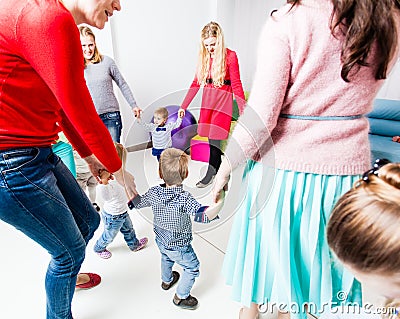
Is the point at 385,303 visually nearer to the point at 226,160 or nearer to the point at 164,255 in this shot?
the point at 226,160

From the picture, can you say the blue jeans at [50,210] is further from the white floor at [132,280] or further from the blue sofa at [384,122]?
the blue sofa at [384,122]

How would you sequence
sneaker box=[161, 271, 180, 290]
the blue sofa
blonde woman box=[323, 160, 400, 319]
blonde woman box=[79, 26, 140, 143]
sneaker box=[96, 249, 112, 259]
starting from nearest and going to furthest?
blonde woman box=[323, 160, 400, 319]
sneaker box=[161, 271, 180, 290]
sneaker box=[96, 249, 112, 259]
blonde woman box=[79, 26, 140, 143]
the blue sofa

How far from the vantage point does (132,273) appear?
151 centimetres

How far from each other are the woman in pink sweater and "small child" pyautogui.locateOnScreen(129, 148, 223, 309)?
15 centimetres

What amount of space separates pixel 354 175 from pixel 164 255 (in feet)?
2.49

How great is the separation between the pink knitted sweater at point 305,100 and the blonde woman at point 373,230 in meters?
0.20

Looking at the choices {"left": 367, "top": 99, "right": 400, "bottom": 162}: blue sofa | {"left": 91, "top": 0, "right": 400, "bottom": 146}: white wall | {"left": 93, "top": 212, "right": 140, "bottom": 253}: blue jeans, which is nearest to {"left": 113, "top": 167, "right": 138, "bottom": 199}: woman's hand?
{"left": 93, "top": 212, "right": 140, "bottom": 253}: blue jeans

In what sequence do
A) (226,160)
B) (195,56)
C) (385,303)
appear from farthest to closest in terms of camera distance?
1. (195,56)
2. (226,160)
3. (385,303)

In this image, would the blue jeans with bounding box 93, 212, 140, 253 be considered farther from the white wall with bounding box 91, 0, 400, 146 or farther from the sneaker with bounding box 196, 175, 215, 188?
the white wall with bounding box 91, 0, 400, 146

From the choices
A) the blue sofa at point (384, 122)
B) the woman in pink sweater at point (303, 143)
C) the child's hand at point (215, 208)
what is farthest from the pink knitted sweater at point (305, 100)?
the blue sofa at point (384, 122)

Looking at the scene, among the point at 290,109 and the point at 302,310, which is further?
the point at 302,310

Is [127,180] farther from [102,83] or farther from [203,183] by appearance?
[102,83]

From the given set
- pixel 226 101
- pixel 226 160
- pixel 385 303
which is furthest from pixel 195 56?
pixel 385 303

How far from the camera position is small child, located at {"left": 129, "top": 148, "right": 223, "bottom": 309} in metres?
1.10
